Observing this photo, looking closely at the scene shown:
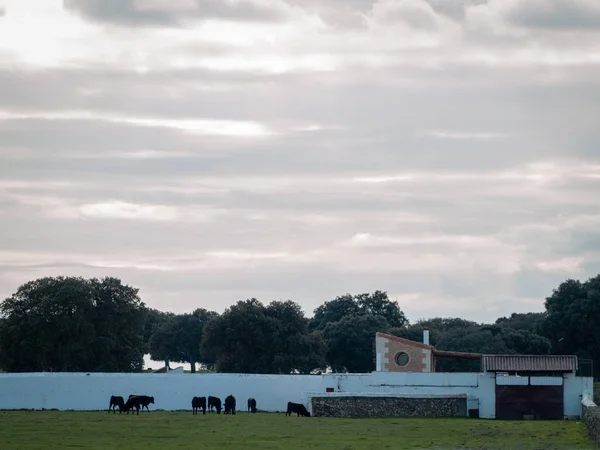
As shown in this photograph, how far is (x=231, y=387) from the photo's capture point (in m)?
60.6

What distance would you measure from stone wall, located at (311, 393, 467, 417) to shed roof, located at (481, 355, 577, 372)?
3.21 metres

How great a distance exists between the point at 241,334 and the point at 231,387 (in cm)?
2380

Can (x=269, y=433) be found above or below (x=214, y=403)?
below

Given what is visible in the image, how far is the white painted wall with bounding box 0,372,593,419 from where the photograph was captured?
183ft

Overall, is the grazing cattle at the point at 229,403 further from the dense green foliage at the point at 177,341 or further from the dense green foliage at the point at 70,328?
the dense green foliage at the point at 177,341

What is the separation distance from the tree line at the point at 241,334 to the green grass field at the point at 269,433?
24616 millimetres

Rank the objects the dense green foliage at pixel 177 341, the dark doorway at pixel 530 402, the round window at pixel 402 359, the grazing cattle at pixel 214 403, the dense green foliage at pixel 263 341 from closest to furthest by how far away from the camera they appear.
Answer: the dark doorway at pixel 530 402, the grazing cattle at pixel 214 403, the round window at pixel 402 359, the dense green foliage at pixel 263 341, the dense green foliage at pixel 177 341

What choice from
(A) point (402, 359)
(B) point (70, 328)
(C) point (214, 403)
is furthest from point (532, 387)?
(B) point (70, 328)

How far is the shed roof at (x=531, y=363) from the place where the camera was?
181ft

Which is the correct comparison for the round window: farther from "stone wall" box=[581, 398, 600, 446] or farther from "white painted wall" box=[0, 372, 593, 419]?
"stone wall" box=[581, 398, 600, 446]

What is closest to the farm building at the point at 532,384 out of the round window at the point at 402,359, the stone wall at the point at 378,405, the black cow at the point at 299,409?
the stone wall at the point at 378,405

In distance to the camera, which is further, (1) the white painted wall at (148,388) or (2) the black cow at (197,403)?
(1) the white painted wall at (148,388)

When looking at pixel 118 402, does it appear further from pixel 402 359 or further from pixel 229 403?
pixel 402 359

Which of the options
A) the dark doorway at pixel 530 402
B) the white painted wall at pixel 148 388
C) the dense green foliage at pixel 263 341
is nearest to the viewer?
the dark doorway at pixel 530 402
